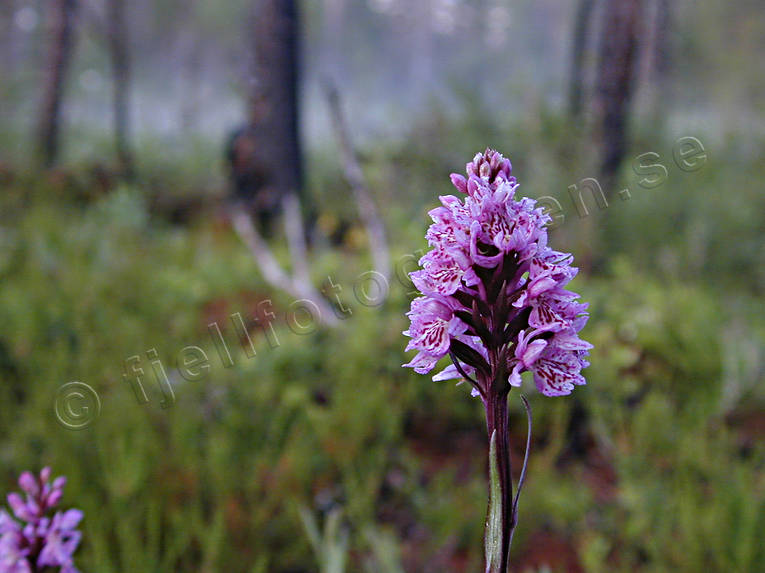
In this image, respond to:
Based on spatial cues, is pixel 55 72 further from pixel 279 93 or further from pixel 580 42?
pixel 580 42

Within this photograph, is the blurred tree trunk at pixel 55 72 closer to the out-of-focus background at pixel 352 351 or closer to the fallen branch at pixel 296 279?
the out-of-focus background at pixel 352 351

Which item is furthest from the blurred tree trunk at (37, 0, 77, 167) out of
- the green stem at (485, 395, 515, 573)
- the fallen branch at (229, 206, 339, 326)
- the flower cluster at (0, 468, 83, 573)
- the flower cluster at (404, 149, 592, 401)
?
the green stem at (485, 395, 515, 573)

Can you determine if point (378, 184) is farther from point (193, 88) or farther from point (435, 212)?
point (193, 88)

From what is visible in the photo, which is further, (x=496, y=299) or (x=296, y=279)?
(x=296, y=279)

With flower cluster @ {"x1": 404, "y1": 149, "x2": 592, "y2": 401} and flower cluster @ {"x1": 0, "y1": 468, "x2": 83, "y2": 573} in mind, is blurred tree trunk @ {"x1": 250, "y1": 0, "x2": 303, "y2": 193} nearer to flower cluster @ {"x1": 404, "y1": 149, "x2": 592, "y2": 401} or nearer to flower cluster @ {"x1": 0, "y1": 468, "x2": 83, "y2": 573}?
flower cluster @ {"x1": 0, "y1": 468, "x2": 83, "y2": 573}

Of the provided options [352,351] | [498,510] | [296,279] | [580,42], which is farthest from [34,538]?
[580,42]

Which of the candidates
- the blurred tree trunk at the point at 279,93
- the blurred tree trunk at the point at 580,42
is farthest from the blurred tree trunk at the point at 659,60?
the blurred tree trunk at the point at 279,93
